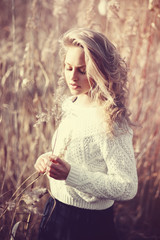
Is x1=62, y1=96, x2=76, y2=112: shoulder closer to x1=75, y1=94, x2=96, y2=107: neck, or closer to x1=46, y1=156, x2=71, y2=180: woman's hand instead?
x1=75, y1=94, x2=96, y2=107: neck

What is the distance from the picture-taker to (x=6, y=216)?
1140mm

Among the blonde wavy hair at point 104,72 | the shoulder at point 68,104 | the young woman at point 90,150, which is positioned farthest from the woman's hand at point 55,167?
the shoulder at point 68,104

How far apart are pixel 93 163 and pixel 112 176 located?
9cm

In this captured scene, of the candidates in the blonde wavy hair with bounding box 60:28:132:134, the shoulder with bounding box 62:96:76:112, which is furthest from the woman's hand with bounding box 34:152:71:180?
the shoulder with bounding box 62:96:76:112

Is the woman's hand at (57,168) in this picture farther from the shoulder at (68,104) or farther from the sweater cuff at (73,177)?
the shoulder at (68,104)

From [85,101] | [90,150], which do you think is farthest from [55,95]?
[90,150]

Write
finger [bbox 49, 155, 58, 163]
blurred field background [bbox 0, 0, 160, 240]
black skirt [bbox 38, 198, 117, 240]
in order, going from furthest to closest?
blurred field background [bbox 0, 0, 160, 240] → black skirt [bbox 38, 198, 117, 240] → finger [bbox 49, 155, 58, 163]

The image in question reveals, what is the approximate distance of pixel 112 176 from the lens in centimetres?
84

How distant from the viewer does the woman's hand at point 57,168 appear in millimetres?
782

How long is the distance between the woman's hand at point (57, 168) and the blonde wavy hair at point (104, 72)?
18 cm

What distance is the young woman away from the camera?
824 millimetres

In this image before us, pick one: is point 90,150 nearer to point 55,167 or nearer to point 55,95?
point 55,167

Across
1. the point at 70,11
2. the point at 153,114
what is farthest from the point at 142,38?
the point at 70,11

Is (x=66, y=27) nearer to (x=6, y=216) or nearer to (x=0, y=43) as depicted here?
(x=0, y=43)
